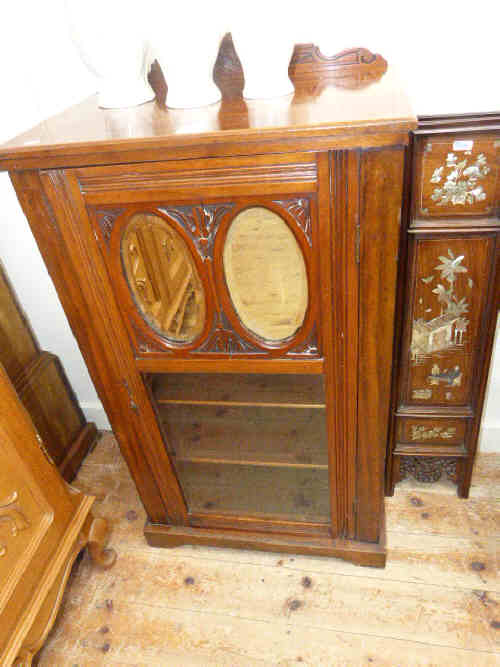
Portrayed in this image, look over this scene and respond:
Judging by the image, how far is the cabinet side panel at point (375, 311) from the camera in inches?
35.7

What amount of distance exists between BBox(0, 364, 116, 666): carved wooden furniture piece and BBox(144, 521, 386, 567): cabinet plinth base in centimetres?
28

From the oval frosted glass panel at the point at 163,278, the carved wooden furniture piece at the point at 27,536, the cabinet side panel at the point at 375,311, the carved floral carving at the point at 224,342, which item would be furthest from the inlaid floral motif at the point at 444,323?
the carved wooden furniture piece at the point at 27,536

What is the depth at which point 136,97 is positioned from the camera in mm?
1144

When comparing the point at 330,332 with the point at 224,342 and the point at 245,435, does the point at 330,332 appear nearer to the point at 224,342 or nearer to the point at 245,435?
the point at 224,342

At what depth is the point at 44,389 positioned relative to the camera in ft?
5.89

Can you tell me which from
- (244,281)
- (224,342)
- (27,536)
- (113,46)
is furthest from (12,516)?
(113,46)

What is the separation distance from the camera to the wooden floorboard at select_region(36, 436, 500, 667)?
1.33 m

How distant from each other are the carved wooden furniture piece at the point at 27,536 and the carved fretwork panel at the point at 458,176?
1.10m

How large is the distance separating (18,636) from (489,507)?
1396 millimetres

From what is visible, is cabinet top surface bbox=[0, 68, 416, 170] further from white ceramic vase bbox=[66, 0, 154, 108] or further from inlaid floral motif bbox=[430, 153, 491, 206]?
inlaid floral motif bbox=[430, 153, 491, 206]

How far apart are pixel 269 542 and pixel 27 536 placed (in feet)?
2.22

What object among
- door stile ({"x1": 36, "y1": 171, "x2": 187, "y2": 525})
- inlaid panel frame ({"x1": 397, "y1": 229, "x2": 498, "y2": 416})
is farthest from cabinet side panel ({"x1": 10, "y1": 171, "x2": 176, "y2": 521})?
inlaid panel frame ({"x1": 397, "y1": 229, "x2": 498, "y2": 416})

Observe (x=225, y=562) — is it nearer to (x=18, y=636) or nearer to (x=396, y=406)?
(x=18, y=636)

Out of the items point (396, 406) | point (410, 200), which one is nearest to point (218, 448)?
point (396, 406)
